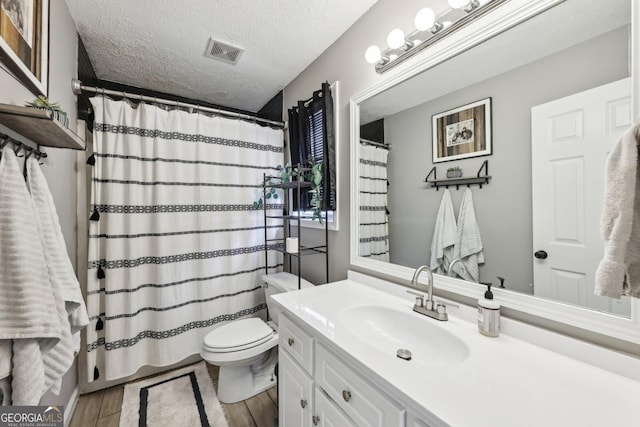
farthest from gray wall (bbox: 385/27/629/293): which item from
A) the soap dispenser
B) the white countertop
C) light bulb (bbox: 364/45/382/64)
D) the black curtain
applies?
the black curtain

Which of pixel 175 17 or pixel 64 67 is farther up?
pixel 175 17

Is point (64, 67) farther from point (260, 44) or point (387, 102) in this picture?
point (387, 102)

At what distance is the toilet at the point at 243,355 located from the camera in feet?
5.02

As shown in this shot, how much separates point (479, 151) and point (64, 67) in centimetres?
216

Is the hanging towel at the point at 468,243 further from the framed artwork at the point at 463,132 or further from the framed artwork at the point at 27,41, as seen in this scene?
the framed artwork at the point at 27,41

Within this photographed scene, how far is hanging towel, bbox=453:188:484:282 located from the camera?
3.35ft

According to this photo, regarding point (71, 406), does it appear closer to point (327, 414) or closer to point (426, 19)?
point (327, 414)

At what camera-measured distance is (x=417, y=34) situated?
45.9 inches

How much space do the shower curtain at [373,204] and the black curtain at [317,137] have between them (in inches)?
9.4

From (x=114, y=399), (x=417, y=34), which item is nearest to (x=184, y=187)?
(x=114, y=399)

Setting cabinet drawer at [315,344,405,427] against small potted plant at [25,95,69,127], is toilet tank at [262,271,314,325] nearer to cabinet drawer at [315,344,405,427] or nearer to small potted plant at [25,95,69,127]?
cabinet drawer at [315,344,405,427]

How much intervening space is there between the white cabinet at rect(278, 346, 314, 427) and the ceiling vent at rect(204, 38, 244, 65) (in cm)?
193

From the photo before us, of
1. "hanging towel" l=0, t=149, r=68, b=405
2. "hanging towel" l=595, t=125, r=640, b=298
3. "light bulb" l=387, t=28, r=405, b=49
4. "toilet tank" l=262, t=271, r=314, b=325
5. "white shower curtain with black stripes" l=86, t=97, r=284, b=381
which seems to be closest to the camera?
"hanging towel" l=595, t=125, r=640, b=298

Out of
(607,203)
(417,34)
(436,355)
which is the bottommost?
(436,355)
